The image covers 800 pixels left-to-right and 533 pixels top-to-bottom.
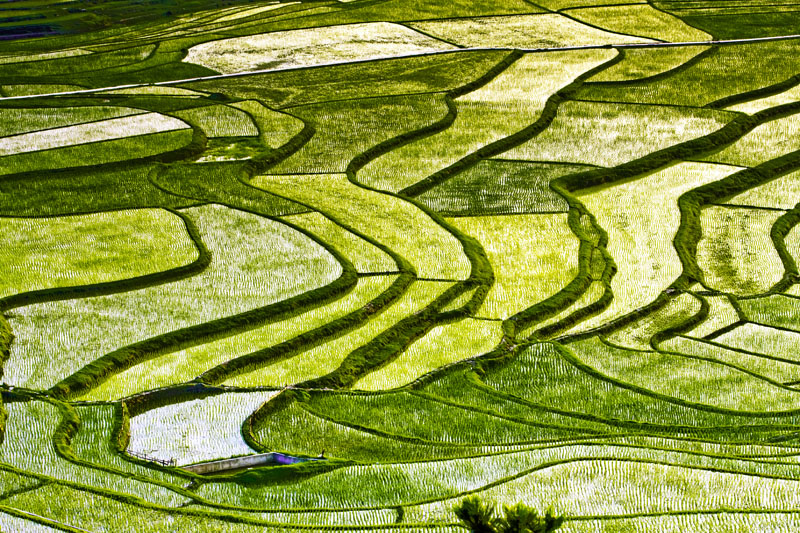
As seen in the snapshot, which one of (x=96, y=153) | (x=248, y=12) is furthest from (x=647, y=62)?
(x=248, y=12)

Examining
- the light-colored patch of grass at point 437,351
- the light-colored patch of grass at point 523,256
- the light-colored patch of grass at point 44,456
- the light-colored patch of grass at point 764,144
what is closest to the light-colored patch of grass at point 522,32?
the light-colored patch of grass at point 764,144

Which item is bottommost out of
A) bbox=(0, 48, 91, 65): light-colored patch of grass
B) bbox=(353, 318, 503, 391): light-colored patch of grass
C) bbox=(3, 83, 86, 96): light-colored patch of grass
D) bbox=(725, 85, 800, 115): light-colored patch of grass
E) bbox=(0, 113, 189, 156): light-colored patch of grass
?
bbox=(353, 318, 503, 391): light-colored patch of grass

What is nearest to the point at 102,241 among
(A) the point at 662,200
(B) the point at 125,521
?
(B) the point at 125,521

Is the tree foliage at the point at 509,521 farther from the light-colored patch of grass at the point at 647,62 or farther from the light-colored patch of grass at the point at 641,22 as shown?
the light-colored patch of grass at the point at 641,22

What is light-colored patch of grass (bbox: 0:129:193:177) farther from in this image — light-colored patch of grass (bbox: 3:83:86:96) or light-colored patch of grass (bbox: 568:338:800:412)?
light-colored patch of grass (bbox: 568:338:800:412)

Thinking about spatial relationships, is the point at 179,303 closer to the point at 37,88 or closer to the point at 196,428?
the point at 196,428

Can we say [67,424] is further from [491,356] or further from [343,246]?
[343,246]

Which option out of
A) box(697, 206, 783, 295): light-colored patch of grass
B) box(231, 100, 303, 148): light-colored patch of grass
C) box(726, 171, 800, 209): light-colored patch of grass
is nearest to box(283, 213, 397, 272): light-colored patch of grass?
box(231, 100, 303, 148): light-colored patch of grass
